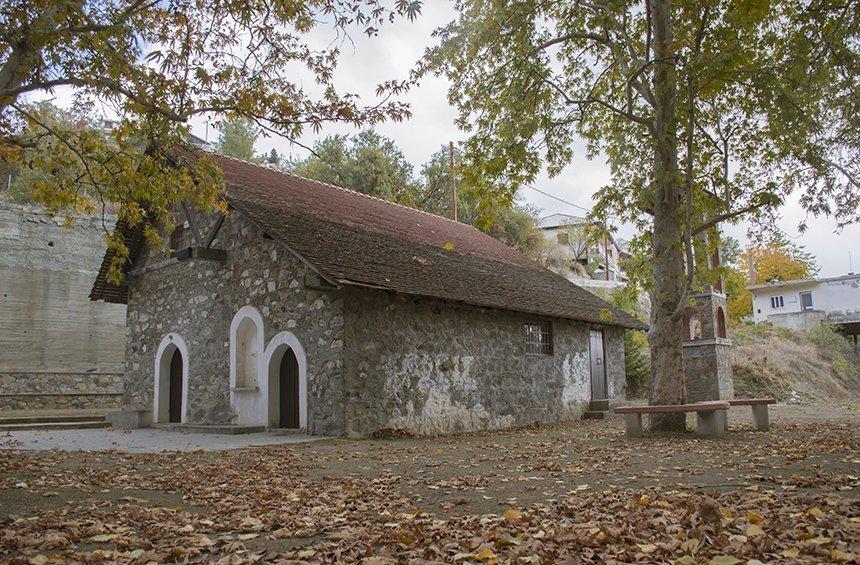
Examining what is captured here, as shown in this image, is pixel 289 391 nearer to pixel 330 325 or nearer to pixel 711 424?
pixel 330 325

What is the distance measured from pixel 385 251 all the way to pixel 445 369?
9.26 ft

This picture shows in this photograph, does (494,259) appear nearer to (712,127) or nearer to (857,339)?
(712,127)

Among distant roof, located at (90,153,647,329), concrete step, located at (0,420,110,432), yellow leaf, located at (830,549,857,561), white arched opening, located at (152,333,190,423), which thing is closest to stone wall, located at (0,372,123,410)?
distant roof, located at (90,153,647,329)

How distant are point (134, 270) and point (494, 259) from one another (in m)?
9.79

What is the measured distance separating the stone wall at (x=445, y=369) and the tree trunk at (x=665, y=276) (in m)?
4.21

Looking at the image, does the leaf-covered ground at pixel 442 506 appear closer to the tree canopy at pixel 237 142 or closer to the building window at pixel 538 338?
the building window at pixel 538 338

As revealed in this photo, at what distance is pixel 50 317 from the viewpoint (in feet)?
77.2

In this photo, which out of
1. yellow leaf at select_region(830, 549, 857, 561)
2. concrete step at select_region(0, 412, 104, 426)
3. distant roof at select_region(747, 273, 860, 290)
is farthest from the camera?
distant roof at select_region(747, 273, 860, 290)

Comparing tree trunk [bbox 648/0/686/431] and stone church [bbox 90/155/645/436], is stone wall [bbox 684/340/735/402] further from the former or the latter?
tree trunk [bbox 648/0/686/431]

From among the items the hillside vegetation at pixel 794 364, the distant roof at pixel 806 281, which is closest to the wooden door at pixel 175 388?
the hillside vegetation at pixel 794 364

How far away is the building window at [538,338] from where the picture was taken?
16672 mm

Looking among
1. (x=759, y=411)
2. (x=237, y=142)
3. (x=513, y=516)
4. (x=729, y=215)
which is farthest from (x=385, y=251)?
(x=237, y=142)

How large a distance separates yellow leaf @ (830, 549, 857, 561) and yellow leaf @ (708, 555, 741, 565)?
46cm

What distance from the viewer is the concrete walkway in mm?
10398
